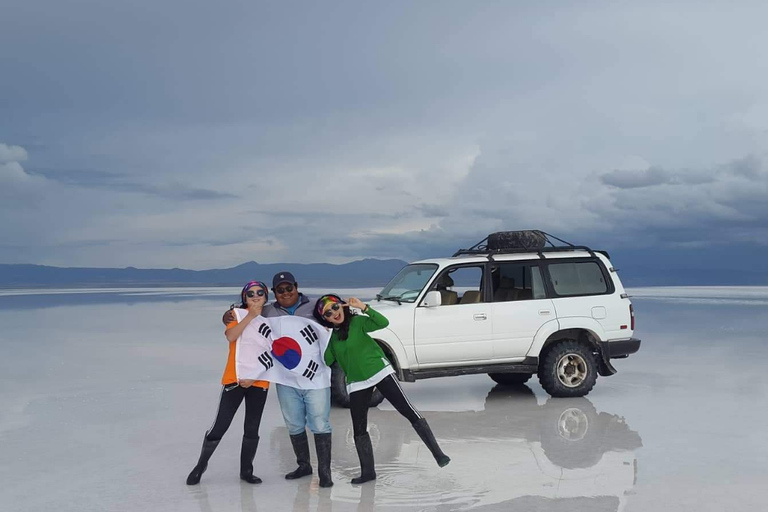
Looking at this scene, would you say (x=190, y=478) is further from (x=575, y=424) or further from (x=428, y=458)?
(x=575, y=424)

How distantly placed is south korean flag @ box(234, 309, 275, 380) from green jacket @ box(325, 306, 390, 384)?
550 millimetres

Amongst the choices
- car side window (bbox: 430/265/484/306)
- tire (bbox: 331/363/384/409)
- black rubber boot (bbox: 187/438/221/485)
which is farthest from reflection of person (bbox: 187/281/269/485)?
car side window (bbox: 430/265/484/306)

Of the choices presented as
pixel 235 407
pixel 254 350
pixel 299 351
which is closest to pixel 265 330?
pixel 254 350

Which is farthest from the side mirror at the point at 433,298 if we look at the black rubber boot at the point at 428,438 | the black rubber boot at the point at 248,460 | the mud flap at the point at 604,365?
the black rubber boot at the point at 248,460

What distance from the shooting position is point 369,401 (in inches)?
267

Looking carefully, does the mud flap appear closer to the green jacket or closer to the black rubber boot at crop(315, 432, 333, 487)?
the green jacket

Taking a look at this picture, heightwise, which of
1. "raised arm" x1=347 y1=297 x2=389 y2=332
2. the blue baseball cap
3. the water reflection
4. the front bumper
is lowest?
the water reflection

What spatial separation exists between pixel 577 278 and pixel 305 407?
6094mm

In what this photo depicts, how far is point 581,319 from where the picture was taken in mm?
11438

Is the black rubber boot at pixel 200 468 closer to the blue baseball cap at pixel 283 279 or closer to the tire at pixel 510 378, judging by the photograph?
the blue baseball cap at pixel 283 279

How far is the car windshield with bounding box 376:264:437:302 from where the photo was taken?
1124 centimetres

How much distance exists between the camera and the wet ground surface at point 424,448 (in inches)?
253

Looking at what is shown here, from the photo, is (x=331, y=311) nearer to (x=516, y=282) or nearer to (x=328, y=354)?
(x=328, y=354)

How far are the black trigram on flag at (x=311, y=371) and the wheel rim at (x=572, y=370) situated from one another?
544 centimetres
